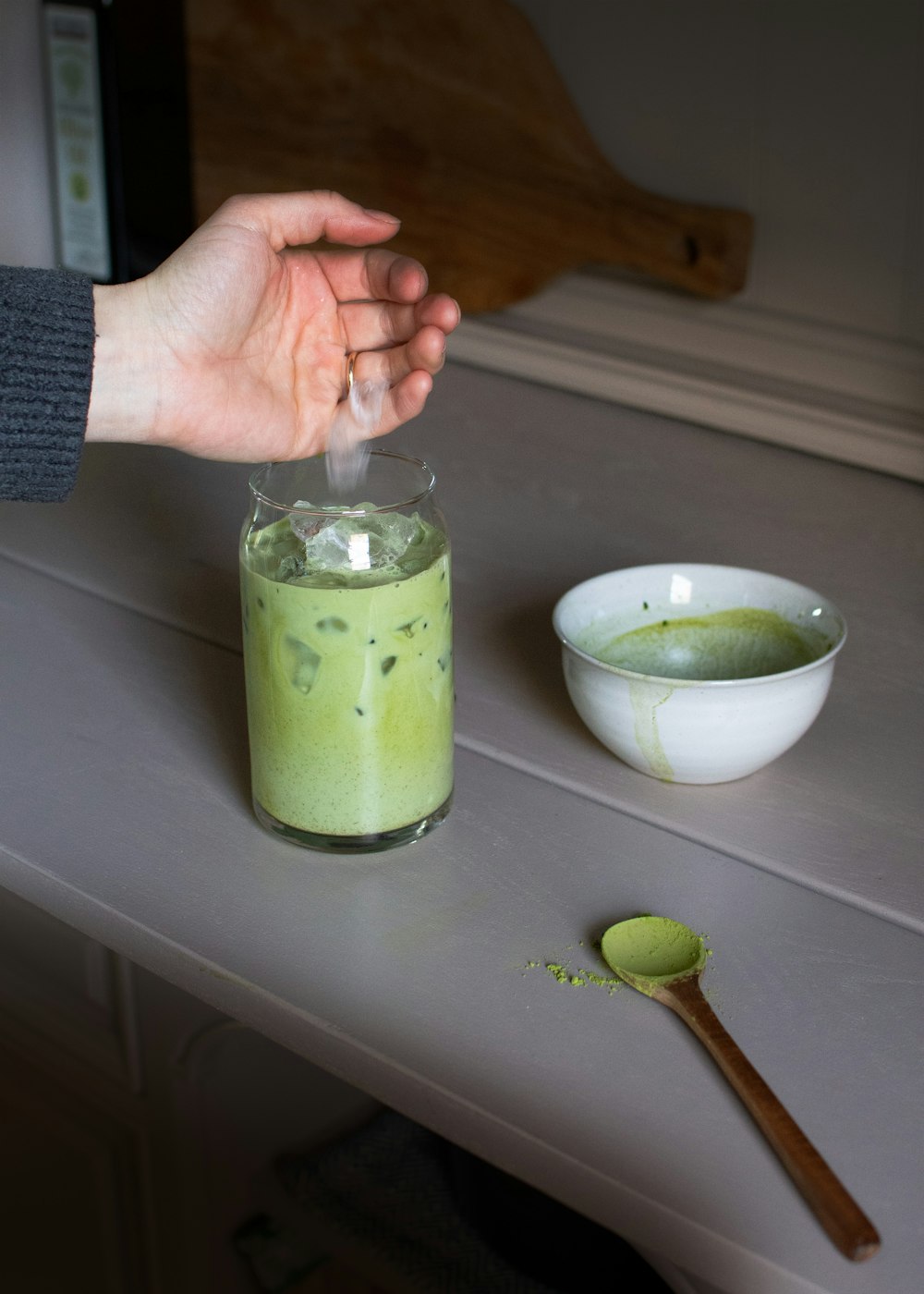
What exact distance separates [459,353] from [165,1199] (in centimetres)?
90

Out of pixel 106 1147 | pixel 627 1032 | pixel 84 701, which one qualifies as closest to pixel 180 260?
pixel 84 701

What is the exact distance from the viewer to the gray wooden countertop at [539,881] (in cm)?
54

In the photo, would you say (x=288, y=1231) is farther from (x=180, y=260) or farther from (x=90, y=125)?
(x=90, y=125)

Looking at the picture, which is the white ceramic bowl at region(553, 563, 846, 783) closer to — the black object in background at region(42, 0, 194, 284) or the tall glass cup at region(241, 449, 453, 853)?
the tall glass cup at region(241, 449, 453, 853)

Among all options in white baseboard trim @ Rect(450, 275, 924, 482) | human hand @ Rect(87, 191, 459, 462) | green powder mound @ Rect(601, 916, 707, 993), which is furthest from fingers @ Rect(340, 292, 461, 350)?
white baseboard trim @ Rect(450, 275, 924, 482)

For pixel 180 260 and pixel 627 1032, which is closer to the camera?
pixel 627 1032

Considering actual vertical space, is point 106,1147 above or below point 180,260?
below

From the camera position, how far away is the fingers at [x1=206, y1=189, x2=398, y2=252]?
0.80 meters

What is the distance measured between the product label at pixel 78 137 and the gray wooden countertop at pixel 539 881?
1.83 feet

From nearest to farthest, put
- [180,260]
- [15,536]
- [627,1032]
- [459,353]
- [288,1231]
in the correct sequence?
1. [627,1032]
2. [180,260]
3. [15,536]
4. [288,1231]
5. [459,353]

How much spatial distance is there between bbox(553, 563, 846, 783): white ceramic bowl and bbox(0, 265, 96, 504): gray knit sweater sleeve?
0.28 metres

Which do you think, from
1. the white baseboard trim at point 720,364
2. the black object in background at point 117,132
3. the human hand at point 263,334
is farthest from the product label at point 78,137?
the human hand at point 263,334

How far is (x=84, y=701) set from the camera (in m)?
0.85

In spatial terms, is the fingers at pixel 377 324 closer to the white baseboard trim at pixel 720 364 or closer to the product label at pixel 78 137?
the white baseboard trim at pixel 720 364
